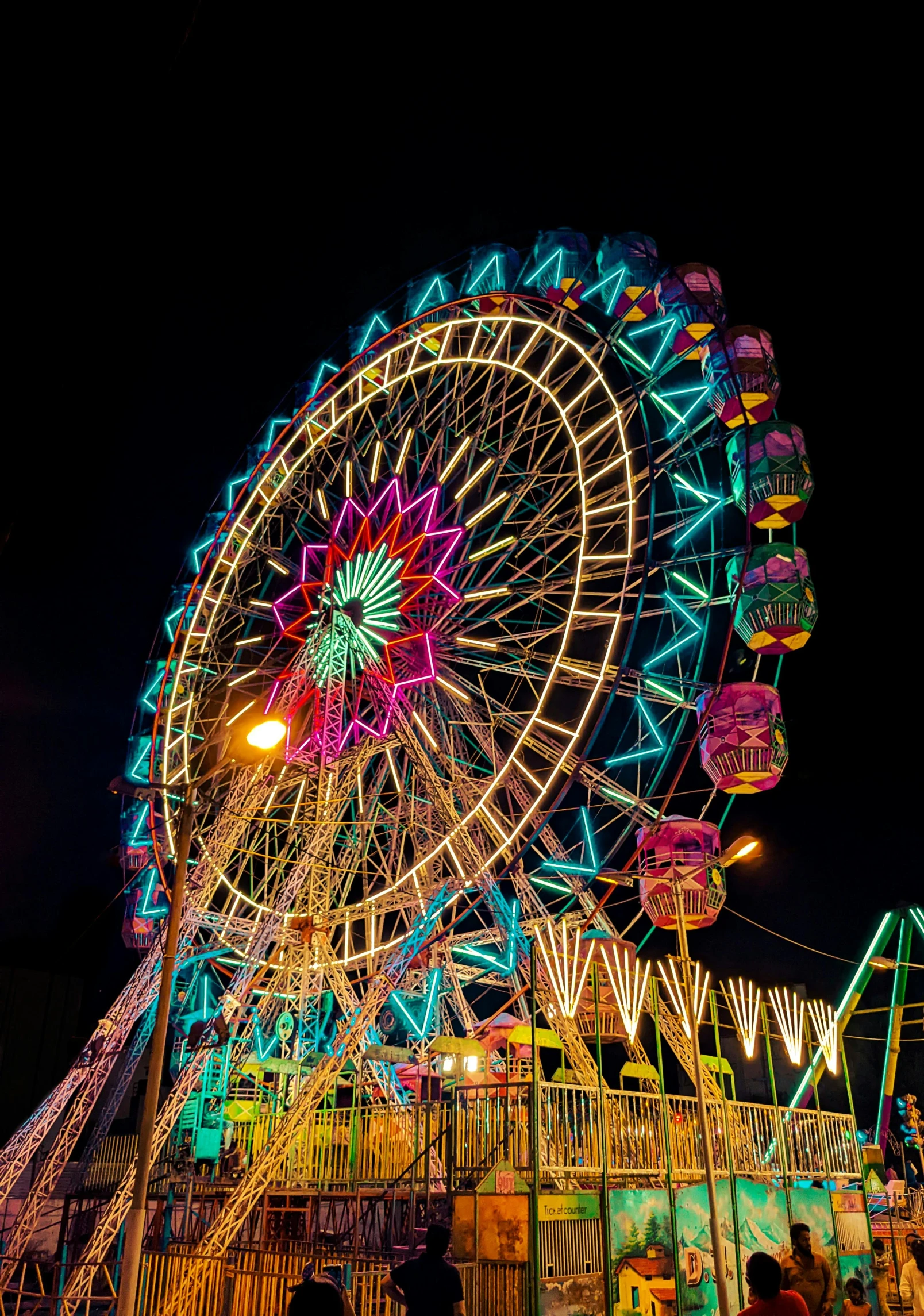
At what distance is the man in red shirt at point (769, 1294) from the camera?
5910 millimetres

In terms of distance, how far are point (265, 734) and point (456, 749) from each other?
10.1 meters

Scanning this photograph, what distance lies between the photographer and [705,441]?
1816cm

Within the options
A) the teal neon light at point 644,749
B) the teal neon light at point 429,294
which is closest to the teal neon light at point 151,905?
the teal neon light at point 644,749

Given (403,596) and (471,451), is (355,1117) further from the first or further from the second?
(471,451)

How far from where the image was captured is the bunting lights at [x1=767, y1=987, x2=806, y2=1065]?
17938mm

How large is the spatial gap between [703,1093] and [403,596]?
897cm

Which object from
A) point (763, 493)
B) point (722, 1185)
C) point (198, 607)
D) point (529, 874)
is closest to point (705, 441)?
point (763, 493)

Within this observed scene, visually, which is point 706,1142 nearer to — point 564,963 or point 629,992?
point 629,992

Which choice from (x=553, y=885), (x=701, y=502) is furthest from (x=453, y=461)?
(x=553, y=885)

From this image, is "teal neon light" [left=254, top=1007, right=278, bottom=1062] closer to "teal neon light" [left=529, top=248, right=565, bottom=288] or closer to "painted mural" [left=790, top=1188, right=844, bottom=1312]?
"painted mural" [left=790, top=1188, right=844, bottom=1312]

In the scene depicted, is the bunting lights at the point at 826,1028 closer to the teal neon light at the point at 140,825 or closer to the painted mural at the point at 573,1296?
the painted mural at the point at 573,1296

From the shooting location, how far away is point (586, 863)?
1870cm

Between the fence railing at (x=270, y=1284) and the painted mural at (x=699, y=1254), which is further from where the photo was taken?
the painted mural at (x=699, y=1254)

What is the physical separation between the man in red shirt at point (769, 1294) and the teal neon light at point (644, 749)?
11.4 meters
